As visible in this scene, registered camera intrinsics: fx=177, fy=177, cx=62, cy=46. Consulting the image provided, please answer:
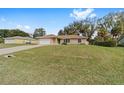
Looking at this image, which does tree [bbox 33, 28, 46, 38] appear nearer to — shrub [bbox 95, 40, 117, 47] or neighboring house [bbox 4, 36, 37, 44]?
neighboring house [bbox 4, 36, 37, 44]

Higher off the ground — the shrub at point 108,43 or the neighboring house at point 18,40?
the neighboring house at point 18,40

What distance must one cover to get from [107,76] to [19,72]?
2.09m

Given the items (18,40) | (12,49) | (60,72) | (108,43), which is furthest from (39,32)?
(108,43)

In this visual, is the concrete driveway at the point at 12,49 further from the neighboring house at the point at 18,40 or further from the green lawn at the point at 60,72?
the green lawn at the point at 60,72

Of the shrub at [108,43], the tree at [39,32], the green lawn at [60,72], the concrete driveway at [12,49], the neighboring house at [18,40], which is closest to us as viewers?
the green lawn at [60,72]

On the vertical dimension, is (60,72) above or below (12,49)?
below

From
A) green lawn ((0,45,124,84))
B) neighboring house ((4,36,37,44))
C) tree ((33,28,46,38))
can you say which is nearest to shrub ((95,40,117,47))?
green lawn ((0,45,124,84))

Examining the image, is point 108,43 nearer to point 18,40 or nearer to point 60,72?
point 18,40

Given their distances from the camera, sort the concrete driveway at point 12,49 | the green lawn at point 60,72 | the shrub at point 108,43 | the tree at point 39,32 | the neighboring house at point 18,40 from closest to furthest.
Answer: the green lawn at point 60,72 → the neighboring house at point 18,40 → the tree at point 39,32 → the concrete driveway at point 12,49 → the shrub at point 108,43

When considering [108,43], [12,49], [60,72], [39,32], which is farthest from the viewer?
[108,43]

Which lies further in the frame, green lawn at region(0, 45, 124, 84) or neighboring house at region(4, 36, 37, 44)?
neighboring house at region(4, 36, 37, 44)

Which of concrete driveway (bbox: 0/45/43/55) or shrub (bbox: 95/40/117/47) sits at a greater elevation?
shrub (bbox: 95/40/117/47)

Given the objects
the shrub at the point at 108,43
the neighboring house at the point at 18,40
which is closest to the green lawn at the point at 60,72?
the neighboring house at the point at 18,40
